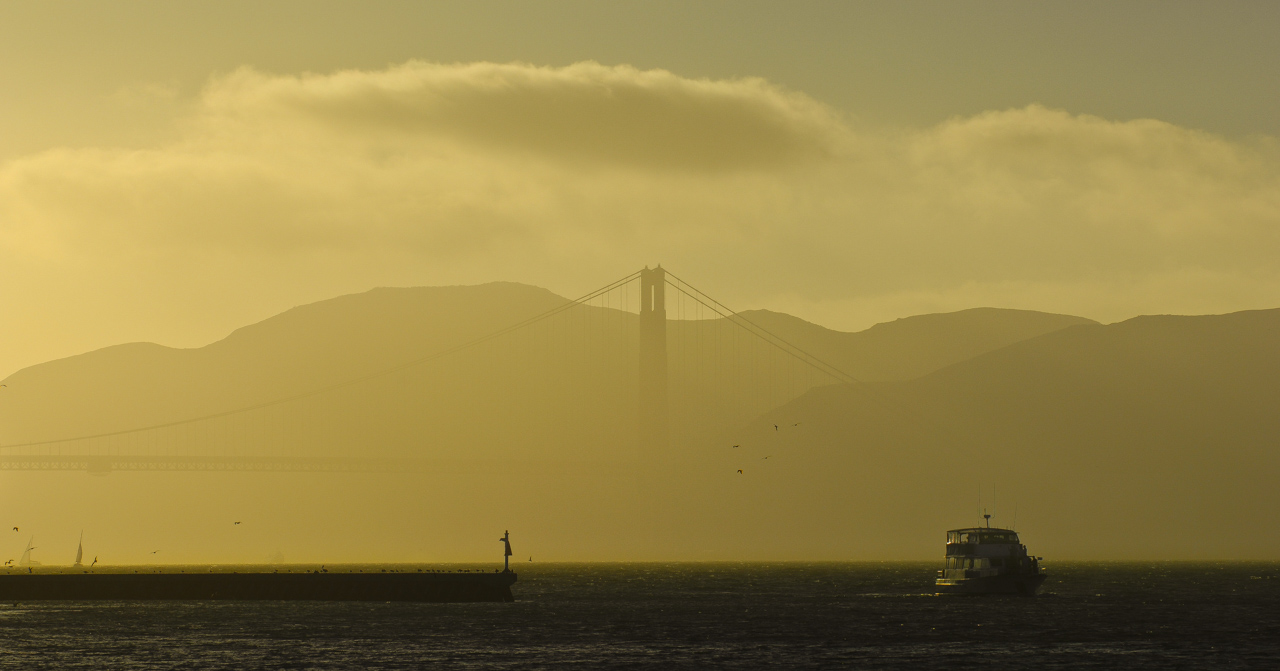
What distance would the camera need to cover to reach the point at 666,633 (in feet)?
268

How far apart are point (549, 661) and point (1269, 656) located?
31.8m

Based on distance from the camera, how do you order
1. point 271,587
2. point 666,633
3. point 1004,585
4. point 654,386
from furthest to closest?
point 654,386 → point 1004,585 → point 271,587 → point 666,633

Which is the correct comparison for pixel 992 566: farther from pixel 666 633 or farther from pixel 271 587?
pixel 271 587

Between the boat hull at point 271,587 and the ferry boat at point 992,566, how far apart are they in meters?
33.2

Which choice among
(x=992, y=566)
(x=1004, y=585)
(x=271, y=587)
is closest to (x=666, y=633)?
(x=271, y=587)

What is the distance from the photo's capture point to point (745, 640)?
7712cm

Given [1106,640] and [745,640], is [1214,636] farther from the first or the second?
[745,640]

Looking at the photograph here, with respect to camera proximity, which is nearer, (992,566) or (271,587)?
(271,587)

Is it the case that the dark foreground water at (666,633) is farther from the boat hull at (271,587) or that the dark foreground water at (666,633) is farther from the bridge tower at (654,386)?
the bridge tower at (654,386)

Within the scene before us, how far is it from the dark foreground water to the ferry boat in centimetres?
134

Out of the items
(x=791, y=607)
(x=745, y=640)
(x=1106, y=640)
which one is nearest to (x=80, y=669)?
(x=745, y=640)

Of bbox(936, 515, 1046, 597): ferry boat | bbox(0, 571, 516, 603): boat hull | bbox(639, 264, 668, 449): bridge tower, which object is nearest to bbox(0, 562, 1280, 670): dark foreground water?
bbox(0, 571, 516, 603): boat hull

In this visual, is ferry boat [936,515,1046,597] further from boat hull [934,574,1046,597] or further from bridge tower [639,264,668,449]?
→ bridge tower [639,264,668,449]

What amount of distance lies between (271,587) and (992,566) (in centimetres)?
5117
